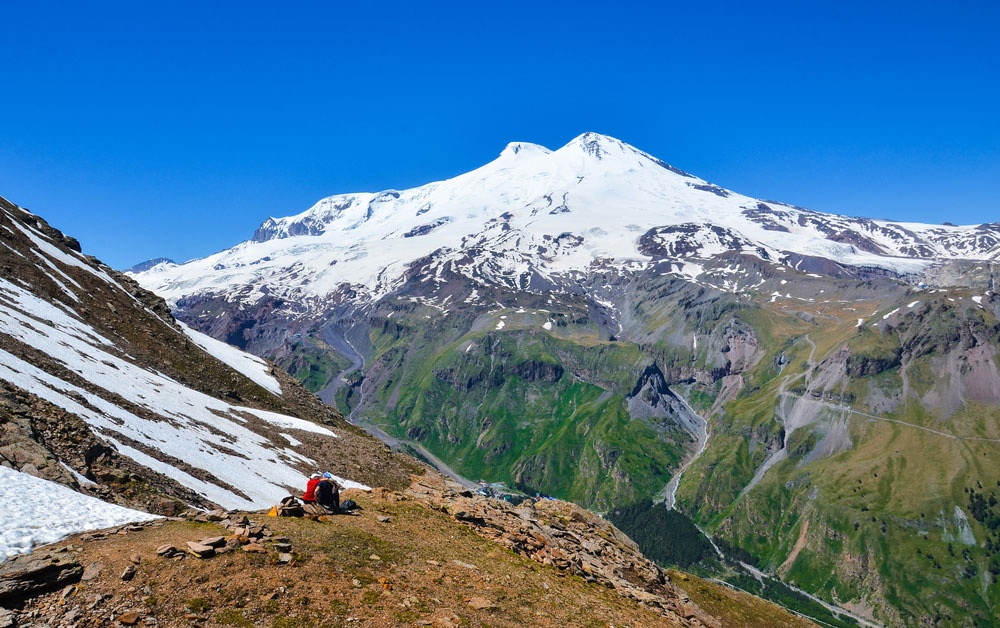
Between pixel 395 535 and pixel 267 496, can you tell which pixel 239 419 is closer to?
pixel 267 496

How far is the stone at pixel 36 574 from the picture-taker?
17953mm

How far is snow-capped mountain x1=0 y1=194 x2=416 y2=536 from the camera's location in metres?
33.7

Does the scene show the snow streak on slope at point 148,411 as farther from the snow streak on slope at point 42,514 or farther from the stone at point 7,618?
the stone at point 7,618

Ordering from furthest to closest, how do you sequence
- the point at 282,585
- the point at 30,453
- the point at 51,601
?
the point at 30,453, the point at 282,585, the point at 51,601

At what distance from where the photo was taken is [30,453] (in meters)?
28.8

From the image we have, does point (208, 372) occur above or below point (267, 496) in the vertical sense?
above

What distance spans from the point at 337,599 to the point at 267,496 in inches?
1126

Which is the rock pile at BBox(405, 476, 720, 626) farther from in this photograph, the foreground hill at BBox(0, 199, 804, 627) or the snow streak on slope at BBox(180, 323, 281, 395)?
the snow streak on slope at BBox(180, 323, 281, 395)

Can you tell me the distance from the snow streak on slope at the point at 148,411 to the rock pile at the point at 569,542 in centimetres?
1586

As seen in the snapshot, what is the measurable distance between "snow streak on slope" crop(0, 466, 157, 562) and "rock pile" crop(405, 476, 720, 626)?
17.9 meters

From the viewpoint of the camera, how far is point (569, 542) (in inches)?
1618

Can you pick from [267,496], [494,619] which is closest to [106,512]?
[494,619]

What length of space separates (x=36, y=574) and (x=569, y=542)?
100ft

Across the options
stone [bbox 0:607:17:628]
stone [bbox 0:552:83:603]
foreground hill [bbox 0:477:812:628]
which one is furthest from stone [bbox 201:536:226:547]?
stone [bbox 0:607:17:628]
